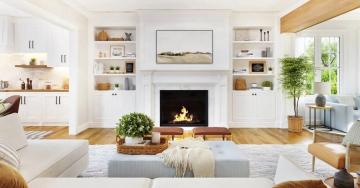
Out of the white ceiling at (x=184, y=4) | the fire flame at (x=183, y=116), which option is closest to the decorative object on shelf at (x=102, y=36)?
the white ceiling at (x=184, y=4)

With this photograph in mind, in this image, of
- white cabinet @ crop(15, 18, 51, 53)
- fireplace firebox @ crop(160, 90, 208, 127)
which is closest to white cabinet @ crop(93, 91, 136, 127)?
fireplace firebox @ crop(160, 90, 208, 127)

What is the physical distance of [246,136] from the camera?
6.01 metres

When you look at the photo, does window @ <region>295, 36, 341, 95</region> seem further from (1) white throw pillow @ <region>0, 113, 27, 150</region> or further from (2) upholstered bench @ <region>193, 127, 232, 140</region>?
(1) white throw pillow @ <region>0, 113, 27, 150</region>

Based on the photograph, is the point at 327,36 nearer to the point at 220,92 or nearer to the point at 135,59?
the point at 220,92

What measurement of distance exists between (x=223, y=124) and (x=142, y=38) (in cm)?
268

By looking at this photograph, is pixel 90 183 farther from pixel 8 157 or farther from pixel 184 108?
pixel 184 108

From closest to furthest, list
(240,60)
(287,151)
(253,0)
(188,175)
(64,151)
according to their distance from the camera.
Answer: (188,175) → (64,151) → (287,151) → (253,0) → (240,60)

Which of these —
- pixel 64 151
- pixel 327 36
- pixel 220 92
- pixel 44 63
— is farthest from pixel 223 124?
pixel 44 63

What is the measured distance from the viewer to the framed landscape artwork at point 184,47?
264 inches

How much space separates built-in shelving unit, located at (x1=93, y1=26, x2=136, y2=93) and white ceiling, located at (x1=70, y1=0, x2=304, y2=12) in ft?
2.18

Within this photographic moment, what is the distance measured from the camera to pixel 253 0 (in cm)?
595

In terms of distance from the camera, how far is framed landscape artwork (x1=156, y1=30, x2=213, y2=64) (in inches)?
264

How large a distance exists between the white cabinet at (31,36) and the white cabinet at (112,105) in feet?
6.02

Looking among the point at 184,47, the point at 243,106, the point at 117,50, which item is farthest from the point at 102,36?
the point at 243,106
